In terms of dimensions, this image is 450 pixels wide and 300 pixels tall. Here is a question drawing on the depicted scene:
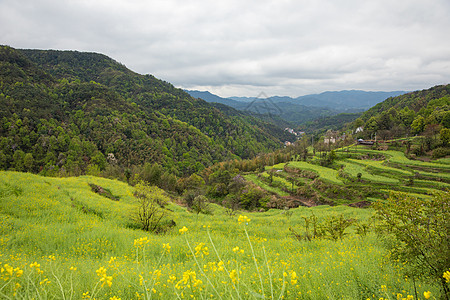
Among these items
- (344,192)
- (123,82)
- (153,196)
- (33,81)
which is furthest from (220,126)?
(153,196)

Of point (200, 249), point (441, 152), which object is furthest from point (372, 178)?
point (200, 249)

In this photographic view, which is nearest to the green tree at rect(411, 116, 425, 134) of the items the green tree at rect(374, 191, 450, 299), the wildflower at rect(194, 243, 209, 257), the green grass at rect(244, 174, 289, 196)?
the green grass at rect(244, 174, 289, 196)

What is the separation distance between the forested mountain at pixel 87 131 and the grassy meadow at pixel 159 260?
155 feet

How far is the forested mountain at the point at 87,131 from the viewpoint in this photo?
67.8 meters

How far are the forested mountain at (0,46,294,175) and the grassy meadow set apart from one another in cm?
4738

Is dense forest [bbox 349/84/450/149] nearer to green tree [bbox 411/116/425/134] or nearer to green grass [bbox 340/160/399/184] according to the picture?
green tree [bbox 411/116/425/134]

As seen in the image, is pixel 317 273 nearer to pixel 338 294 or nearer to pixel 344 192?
pixel 338 294

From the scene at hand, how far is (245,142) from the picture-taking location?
Result: 14775 cm

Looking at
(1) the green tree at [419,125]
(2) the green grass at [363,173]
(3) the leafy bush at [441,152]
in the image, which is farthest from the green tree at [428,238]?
(1) the green tree at [419,125]

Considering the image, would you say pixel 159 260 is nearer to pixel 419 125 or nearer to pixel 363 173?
pixel 363 173

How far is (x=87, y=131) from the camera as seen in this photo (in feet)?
278

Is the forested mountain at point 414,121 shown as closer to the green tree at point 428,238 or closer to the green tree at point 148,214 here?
the green tree at point 428,238

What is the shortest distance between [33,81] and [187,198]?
12153 cm

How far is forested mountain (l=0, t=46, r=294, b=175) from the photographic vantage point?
67.8m
